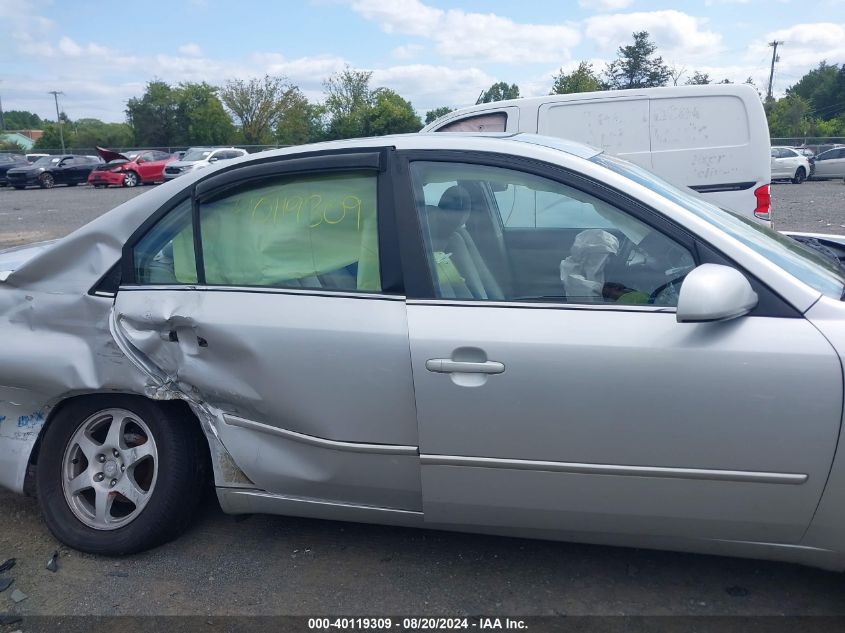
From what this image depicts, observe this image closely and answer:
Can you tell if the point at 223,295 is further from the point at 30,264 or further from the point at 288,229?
the point at 30,264

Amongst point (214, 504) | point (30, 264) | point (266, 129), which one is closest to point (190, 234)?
point (30, 264)

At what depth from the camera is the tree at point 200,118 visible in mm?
54438

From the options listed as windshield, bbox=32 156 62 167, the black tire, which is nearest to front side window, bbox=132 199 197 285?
the black tire

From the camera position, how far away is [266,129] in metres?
56.0

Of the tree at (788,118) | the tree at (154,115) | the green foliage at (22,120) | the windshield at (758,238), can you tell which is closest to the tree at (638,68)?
the tree at (788,118)

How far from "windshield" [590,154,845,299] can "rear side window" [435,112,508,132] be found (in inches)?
197

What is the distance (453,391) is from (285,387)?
643mm

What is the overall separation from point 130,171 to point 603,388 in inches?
1262

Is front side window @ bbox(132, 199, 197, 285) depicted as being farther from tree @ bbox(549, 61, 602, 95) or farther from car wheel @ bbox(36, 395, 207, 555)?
tree @ bbox(549, 61, 602, 95)

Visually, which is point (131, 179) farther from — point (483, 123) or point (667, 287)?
point (667, 287)

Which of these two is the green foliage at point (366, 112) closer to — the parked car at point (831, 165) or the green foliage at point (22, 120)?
the parked car at point (831, 165)

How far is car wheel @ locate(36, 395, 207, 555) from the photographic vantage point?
10.1 ft

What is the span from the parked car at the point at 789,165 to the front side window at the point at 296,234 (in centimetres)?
2808

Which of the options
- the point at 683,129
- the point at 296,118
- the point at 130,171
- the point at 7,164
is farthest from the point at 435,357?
the point at 296,118
